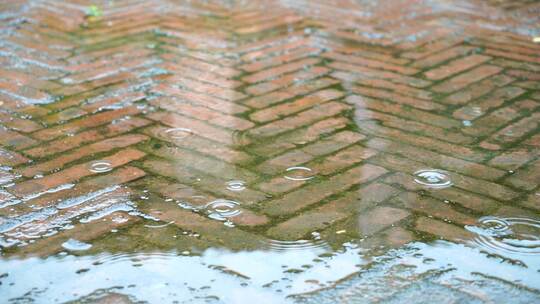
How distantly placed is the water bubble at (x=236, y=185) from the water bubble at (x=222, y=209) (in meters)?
0.10

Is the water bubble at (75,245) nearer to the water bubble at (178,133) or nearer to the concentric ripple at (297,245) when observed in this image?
the concentric ripple at (297,245)

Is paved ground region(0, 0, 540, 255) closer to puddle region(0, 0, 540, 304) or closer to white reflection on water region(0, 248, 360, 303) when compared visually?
puddle region(0, 0, 540, 304)

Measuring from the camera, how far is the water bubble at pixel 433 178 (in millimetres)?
2934

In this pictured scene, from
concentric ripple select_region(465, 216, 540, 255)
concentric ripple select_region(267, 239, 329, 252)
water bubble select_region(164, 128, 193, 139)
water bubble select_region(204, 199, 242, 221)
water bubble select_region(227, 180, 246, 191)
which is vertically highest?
water bubble select_region(164, 128, 193, 139)

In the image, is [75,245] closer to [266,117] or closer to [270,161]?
[270,161]

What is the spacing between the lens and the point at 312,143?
10.9 feet

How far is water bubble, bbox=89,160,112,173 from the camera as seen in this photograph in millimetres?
3037

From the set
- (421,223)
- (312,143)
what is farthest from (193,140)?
(421,223)

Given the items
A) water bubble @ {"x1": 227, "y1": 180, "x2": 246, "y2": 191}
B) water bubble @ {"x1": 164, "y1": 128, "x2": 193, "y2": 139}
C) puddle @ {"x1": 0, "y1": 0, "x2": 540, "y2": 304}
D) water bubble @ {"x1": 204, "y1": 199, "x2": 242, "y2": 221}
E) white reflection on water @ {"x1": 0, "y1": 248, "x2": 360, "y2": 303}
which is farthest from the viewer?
water bubble @ {"x1": 164, "y1": 128, "x2": 193, "y2": 139}

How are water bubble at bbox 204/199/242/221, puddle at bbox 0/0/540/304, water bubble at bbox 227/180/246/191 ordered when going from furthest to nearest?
water bubble at bbox 227/180/246/191 < water bubble at bbox 204/199/242/221 < puddle at bbox 0/0/540/304

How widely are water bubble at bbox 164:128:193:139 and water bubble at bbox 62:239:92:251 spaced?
3.11ft

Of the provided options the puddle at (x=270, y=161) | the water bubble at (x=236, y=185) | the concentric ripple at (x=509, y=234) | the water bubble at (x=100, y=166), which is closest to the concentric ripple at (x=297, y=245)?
the puddle at (x=270, y=161)

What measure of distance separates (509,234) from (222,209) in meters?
→ 1.01

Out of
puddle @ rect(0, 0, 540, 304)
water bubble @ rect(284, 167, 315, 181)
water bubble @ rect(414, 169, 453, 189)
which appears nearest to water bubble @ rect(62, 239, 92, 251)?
puddle @ rect(0, 0, 540, 304)
